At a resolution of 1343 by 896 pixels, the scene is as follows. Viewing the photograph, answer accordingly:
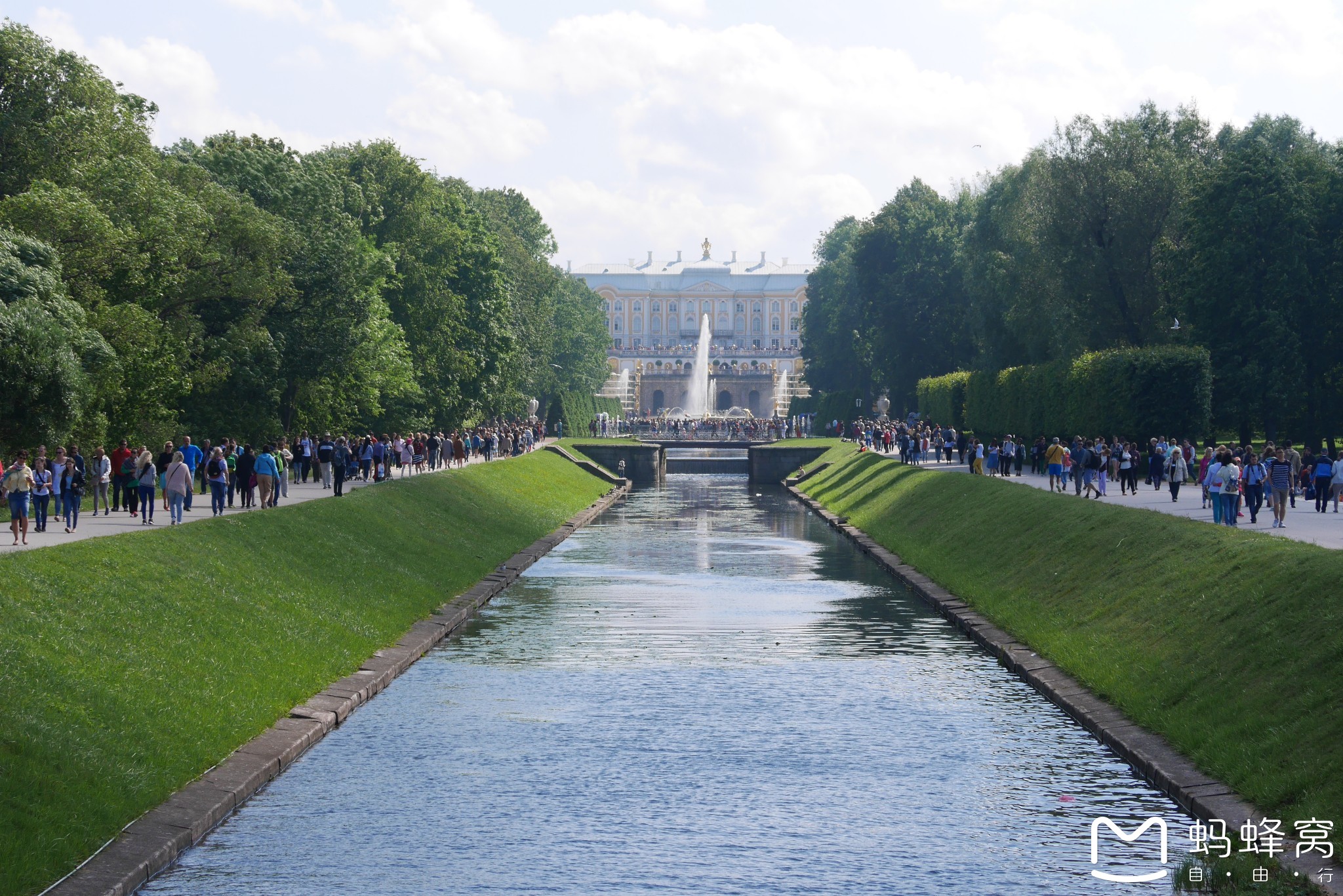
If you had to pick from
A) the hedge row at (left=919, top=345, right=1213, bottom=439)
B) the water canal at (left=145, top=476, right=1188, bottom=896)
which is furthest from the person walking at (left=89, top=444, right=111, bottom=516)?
the hedge row at (left=919, top=345, right=1213, bottom=439)

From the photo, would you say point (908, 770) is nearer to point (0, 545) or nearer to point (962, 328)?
point (0, 545)

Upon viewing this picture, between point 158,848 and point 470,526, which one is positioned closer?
point 158,848

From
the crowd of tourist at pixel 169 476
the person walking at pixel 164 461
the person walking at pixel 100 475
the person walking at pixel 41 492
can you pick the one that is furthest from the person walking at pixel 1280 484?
the person walking at pixel 100 475

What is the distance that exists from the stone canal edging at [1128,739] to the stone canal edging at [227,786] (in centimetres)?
970

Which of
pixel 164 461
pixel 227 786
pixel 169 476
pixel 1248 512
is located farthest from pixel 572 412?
pixel 227 786

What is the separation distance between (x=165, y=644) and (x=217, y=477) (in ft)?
47.4

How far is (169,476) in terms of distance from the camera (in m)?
33.0

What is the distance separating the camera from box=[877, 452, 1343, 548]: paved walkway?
30.5m

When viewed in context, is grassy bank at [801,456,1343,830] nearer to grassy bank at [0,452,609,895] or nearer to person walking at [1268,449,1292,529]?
person walking at [1268,449,1292,529]

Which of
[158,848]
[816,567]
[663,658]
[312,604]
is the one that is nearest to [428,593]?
[312,604]

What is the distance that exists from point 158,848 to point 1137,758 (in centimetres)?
1063

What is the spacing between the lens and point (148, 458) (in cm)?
3419

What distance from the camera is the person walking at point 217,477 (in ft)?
114

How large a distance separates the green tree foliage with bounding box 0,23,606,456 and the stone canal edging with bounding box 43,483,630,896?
46.4 feet
